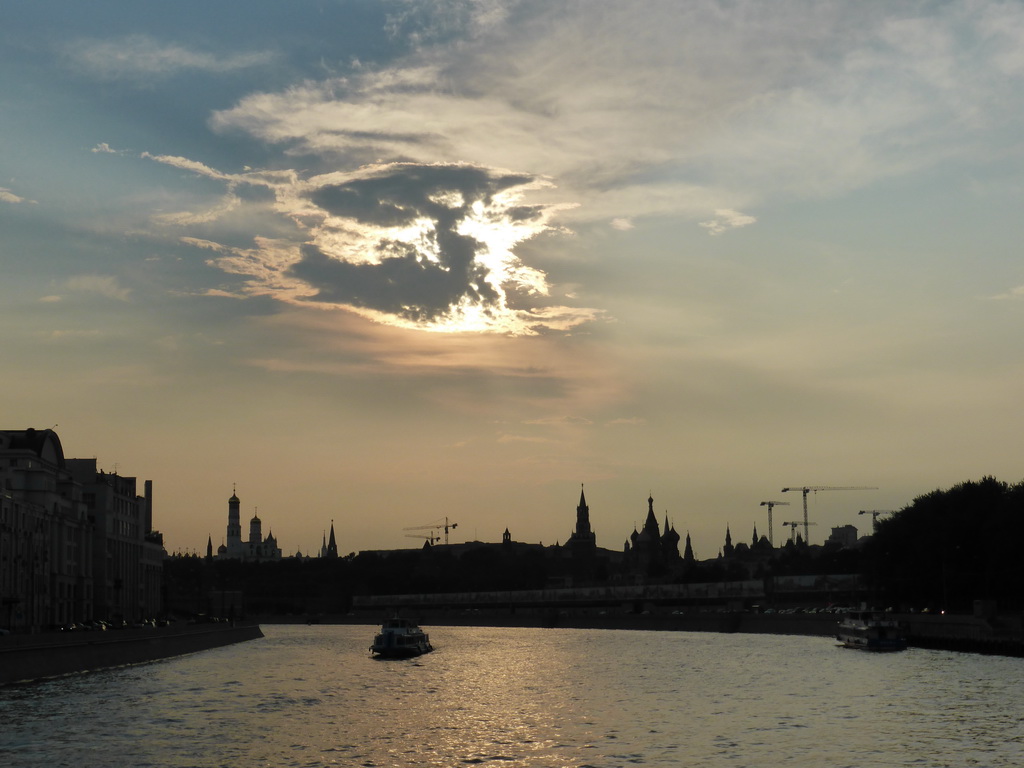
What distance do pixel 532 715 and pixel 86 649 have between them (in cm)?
3973

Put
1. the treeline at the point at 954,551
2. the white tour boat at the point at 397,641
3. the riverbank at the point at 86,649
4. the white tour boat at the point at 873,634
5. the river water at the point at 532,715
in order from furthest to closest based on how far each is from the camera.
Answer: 1. the treeline at the point at 954,551
2. the white tour boat at the point at 397,641
3. the white tour boat at the point at 873,634
4. the riverbank at the point at 86,649
5. the river water at the point at 532,715

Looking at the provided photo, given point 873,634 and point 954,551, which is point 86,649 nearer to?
point 873,634

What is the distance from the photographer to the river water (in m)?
59.8

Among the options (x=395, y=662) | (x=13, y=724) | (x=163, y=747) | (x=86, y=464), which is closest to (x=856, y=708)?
(x=163, y=747)

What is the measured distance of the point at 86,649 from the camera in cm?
9981

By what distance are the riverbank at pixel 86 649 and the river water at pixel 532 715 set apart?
1.25m

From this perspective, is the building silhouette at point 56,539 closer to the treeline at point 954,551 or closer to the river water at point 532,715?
the river water at point 532,715

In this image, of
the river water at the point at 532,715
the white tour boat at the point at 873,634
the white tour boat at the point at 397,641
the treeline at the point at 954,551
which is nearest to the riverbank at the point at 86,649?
the river water at the point at 532,715

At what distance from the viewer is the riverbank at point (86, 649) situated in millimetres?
84688

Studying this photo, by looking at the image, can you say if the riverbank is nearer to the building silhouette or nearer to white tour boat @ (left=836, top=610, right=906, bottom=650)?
the building silhouette

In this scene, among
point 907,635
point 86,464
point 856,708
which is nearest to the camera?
point 856,708

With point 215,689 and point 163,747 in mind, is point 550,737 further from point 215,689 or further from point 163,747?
point 215,689

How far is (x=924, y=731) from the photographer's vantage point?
67.8 m

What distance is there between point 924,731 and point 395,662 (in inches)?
3117
